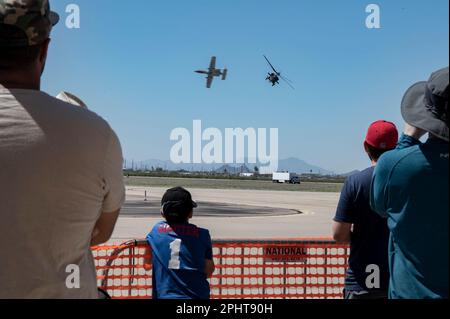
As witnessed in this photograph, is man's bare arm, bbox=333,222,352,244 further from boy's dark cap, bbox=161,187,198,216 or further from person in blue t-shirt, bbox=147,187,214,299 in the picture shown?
boy's dark cap, bbox=161,187,198,216

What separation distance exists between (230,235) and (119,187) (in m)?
14.4

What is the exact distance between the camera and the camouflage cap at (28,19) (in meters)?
1.64

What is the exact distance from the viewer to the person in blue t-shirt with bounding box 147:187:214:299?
136 inches

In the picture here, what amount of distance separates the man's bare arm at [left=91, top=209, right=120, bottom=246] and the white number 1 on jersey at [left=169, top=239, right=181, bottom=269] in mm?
1644

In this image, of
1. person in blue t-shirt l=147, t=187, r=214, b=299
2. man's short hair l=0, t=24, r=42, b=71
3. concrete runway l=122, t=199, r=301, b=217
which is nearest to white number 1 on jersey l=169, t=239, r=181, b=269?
person in blue t-shirt l=147, t=187, r=214, b=299

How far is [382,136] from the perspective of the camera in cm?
355

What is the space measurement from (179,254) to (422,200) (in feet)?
6.74

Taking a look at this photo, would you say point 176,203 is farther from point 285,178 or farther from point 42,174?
point 285,178

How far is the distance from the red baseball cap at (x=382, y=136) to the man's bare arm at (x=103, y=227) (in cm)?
231

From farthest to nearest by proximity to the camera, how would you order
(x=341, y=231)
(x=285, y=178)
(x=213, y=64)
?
(x=285, y=178) → (x=213, y=64) → (x=341, y=231)

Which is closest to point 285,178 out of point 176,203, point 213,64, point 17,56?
point 213,64

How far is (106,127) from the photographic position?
1.71m
